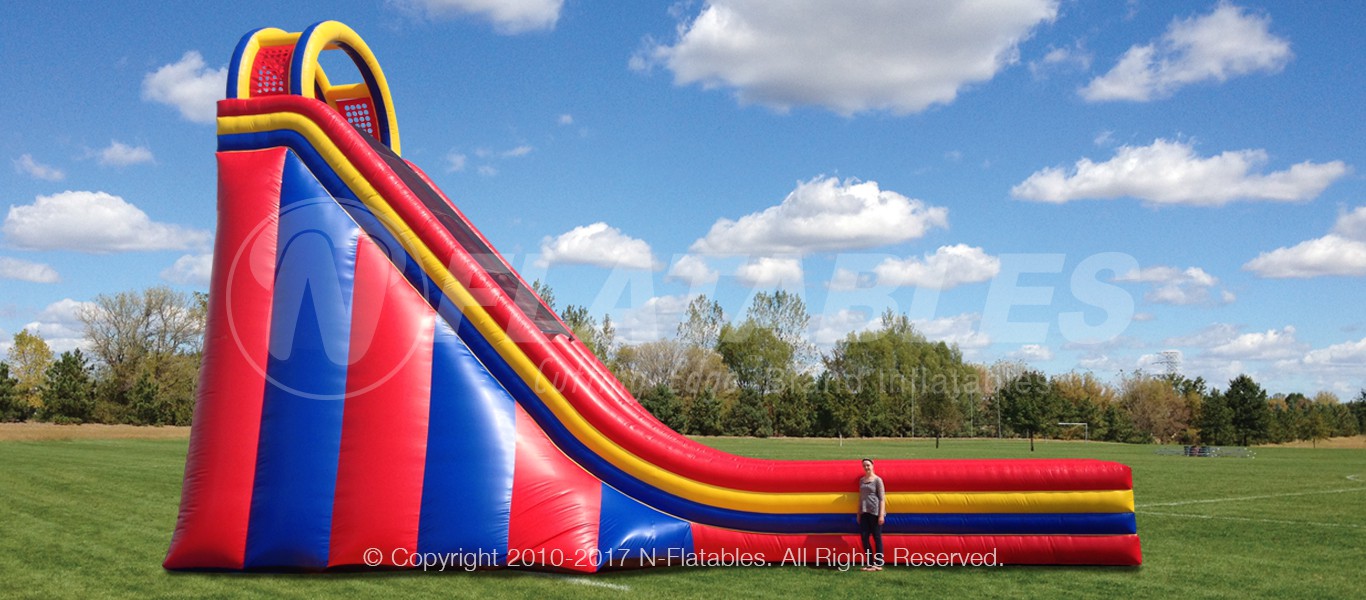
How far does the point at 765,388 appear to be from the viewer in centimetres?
5828

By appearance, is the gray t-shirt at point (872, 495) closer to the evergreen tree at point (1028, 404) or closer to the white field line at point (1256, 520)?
the white field line at point (1256, 520)

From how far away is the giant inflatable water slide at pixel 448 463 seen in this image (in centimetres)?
750

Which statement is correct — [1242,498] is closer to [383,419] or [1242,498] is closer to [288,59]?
[383,419]

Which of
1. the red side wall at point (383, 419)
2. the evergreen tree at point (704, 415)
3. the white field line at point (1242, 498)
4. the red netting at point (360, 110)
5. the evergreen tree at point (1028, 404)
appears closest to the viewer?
the red side wall at point (383, 419)

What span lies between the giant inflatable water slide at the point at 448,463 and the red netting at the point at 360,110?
11.0ft

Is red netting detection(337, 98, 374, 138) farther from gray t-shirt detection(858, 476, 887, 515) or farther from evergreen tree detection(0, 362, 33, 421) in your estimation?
evergreen tree detection(0, 362, 33, 421)

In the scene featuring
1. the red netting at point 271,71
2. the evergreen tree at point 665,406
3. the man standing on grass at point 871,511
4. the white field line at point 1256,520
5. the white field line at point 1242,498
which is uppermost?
the red netting at point 271,71

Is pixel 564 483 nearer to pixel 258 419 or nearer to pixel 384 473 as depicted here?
pixel 384 473

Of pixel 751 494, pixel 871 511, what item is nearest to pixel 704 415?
pixel 751 494

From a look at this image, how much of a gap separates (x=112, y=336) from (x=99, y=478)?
4137 centimetres

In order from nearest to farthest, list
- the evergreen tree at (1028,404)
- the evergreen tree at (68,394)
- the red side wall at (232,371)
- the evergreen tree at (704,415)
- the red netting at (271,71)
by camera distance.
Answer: the red side wall at (232,371)
the red netting at (271,71)
the evergreen tree at (68,394)
the evergreen tree at (704,415)
the evergreen tree at (1028,404)

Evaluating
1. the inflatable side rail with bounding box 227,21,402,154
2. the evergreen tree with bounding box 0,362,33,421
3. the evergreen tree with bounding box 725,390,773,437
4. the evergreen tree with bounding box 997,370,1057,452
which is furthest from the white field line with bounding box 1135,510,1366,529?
the evergreen tree with bounding box 0,362,33,421

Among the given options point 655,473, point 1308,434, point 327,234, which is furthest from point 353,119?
point 1308,434

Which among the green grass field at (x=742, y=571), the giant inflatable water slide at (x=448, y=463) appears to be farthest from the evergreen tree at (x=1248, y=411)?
the giant inflatable water slide at (x=448, y=463)
